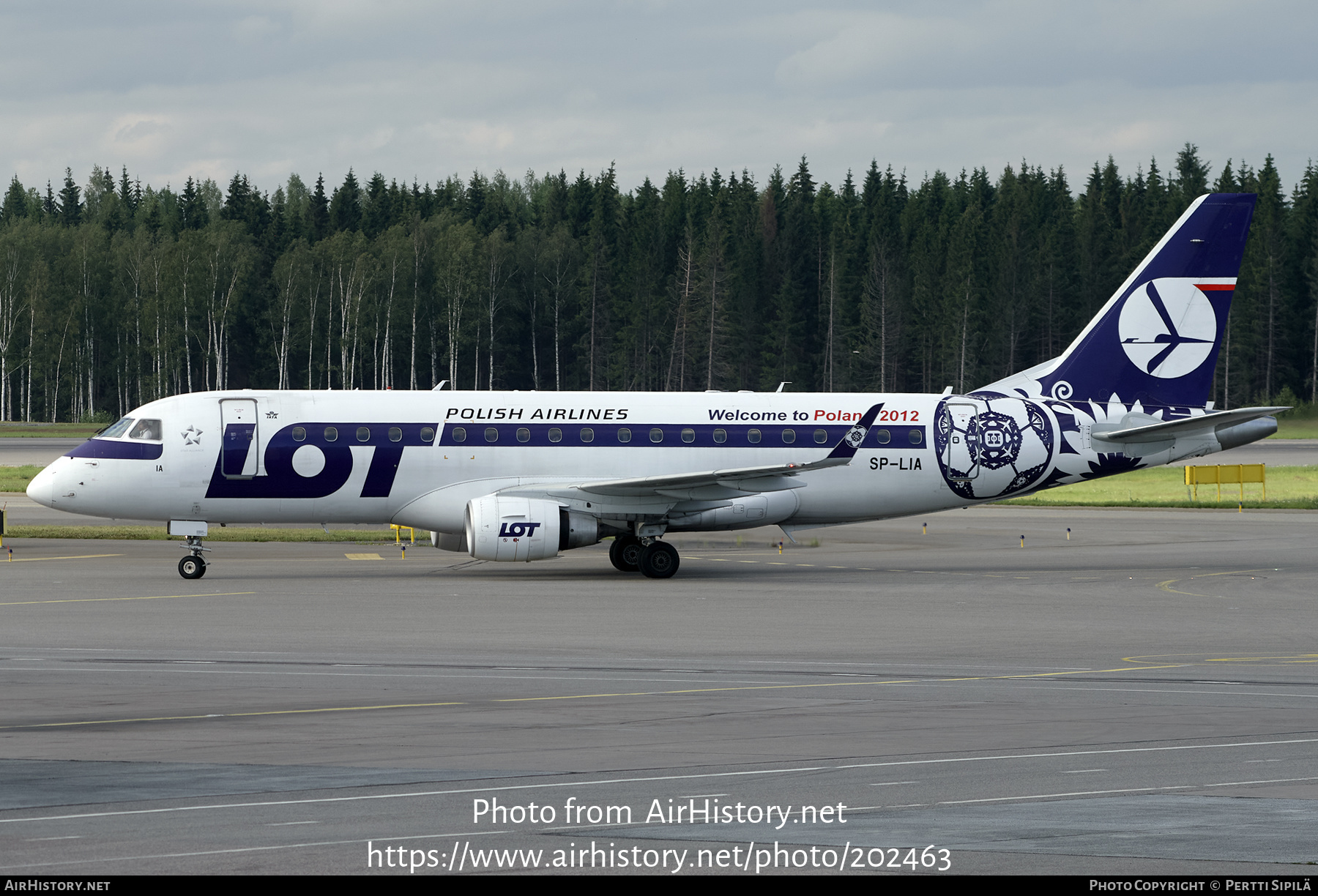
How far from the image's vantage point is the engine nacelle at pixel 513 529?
28.6 metres

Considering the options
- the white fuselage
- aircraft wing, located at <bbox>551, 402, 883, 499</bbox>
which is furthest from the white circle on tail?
aircraft wing, located at <bbox>551, 402, 883, 499</bbox>

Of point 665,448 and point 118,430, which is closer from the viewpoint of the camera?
point 118,430

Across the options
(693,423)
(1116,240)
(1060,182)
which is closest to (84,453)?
(693,423)

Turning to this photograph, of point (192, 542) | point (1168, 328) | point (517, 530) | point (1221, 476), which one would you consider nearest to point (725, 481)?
point (517, 530)

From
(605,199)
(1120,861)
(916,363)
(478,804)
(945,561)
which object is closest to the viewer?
(1120,861)

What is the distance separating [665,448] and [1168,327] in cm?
1261

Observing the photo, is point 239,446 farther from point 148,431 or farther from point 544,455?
point 544,455

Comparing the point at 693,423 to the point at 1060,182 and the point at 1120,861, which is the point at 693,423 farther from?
the point at 1060,182

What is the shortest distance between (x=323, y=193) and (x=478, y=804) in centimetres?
15423

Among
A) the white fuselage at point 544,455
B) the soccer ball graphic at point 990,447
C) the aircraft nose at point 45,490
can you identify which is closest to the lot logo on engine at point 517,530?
the white fuselage at point 544,455

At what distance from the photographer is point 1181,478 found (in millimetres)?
63719

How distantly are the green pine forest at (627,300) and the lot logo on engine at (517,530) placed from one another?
291ft

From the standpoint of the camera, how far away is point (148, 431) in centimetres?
2978

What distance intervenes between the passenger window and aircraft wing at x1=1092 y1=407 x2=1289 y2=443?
68.7 feet
